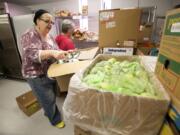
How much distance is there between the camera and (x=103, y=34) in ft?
5.20

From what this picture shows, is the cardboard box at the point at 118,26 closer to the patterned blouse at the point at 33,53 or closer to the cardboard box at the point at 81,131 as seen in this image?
the patterned blouse at the point at 33,53

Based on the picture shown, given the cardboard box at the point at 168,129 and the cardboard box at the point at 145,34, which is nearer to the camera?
the cardboard box at the point at 168,129

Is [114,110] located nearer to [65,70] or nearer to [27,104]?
[65,70]

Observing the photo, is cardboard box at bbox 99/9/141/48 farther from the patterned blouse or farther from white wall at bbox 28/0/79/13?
white wall at bbox 28/0/79/13

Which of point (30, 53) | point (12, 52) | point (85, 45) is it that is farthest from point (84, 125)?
point (12, 52)

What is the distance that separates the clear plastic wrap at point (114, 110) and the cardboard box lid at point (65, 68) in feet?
1.03

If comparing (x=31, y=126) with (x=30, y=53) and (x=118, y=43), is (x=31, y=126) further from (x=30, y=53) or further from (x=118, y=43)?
(x=118, y=43)

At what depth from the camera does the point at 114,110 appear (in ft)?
2.31

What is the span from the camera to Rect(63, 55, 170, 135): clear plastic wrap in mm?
629

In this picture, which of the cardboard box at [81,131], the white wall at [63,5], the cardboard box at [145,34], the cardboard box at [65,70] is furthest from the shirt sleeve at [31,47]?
the white wall at [63,5]

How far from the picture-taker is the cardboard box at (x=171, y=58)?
59 centimetres

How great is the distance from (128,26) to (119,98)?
1.08 m

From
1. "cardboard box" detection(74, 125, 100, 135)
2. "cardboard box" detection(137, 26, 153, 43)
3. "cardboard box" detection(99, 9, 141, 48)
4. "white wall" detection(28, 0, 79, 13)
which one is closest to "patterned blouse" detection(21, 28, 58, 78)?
"cardboard box" detection(99, 9, 141, 48)

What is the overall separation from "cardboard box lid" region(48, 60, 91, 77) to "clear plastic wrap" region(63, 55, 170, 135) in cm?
32
